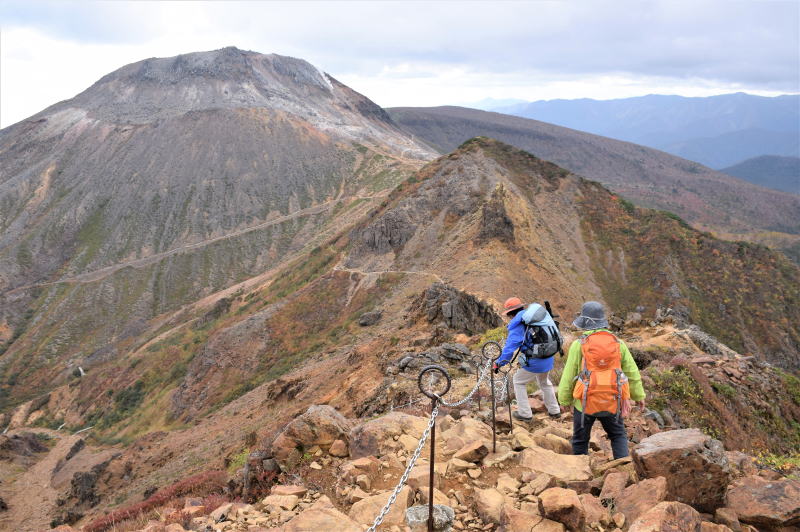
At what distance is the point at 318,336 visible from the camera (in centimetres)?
3177

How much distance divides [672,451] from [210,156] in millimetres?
95959

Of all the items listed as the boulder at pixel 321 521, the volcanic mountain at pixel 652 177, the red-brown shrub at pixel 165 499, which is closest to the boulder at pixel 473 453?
the boulder at pixel 321 521

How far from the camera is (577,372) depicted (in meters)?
6.23

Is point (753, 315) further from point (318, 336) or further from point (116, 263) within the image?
point (116, 263)

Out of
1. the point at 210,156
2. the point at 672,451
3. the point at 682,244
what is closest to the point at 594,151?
the point at 210,156

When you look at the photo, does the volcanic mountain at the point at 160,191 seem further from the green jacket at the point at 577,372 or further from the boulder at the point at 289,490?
the green jacket at the point at 577,372

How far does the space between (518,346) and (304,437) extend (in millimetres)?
3806

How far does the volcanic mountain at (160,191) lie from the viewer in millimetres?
66312

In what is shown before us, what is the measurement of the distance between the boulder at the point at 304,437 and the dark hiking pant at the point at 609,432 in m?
3.73

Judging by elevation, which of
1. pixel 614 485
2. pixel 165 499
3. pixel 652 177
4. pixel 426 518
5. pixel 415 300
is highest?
pixel 652 177

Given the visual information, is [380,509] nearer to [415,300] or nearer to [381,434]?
[381,434]

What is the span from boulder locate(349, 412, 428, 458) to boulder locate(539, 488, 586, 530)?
9.69 feet

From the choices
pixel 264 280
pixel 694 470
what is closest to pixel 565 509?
pixel 694 470

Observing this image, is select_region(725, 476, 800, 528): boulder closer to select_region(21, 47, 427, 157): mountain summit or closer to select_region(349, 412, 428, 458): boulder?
select_region(349, 412, 428, 458): boulder
